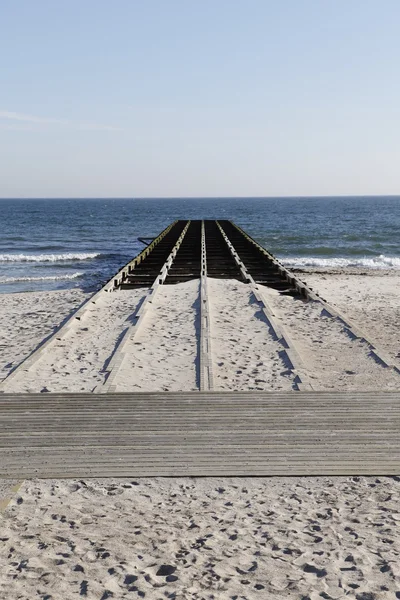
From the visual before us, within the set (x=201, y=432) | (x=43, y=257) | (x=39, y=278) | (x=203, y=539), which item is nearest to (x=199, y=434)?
(x=201, y=432)

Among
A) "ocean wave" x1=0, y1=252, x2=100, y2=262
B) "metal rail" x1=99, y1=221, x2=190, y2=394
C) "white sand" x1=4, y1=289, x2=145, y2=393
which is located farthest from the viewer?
"ocean wave" x1=0, y1=252, x2=100, y2=262

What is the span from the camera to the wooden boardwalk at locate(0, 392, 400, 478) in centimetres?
579

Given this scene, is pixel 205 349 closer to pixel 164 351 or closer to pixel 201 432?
pixel 164 351

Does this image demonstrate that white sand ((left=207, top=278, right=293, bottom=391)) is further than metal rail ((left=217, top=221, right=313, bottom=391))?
Yes

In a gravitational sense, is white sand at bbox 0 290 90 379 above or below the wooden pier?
below

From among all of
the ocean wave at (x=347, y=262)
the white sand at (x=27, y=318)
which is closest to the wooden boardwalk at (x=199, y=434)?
the white sand at (x=27, y=318)

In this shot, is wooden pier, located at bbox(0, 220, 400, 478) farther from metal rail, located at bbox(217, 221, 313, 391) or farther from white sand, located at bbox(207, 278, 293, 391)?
white sand, located at bbox(207, 278, 293, 391)

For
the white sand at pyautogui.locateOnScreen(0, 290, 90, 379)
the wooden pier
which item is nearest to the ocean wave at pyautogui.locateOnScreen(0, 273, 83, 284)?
the white sand at pyautogui.locateOnScreen(0, 290, 90, 379)

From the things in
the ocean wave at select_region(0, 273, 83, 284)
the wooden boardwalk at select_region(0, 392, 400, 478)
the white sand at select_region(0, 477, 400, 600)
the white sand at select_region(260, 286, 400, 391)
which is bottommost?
the ocean wave at select_region(0, 273, 83, 284)

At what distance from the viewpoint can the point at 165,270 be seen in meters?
19.8

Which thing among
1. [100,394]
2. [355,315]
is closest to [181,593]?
[100,394]

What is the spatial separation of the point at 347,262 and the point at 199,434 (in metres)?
27.0

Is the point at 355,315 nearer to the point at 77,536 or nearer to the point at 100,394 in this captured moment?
the point at 100,394

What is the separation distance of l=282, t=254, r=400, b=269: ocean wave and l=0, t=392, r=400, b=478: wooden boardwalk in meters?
22.9
